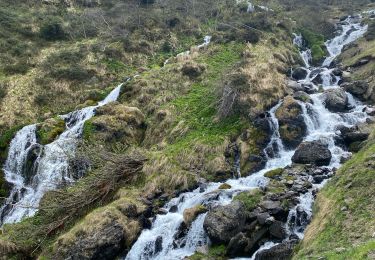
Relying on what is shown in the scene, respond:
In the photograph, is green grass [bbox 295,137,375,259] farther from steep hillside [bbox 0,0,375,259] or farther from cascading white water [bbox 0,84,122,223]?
cascading white water [bbox 0,84,122,223]

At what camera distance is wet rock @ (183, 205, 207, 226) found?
899 inches

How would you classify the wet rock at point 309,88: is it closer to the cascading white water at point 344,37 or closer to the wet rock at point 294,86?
the wet rock at point 294,86

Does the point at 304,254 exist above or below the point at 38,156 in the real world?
above

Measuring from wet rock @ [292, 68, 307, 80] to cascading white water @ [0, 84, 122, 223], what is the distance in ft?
63.9

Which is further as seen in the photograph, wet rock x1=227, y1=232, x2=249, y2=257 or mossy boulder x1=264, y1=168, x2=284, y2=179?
mossy boulder x1=264, y1=168, x2=284, y2=179

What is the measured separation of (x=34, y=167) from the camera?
3284 cm

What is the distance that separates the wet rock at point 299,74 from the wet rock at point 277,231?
23805 millimetres

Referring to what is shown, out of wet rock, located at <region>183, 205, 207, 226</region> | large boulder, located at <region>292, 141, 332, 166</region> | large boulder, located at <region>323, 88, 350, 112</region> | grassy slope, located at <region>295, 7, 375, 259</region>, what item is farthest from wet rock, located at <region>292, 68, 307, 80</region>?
wet rock, located at <region>183, 205, 207, 226</region>

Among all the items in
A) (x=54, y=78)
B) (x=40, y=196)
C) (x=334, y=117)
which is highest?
(x=334, y=117)

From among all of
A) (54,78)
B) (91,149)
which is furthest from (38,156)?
(54,78)

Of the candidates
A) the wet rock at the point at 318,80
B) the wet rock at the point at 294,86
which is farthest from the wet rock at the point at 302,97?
the wet rock at the point at 318,80

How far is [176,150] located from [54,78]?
2116 centimetres

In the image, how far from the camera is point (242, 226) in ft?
68.7

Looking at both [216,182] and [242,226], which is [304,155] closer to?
[216,182]
